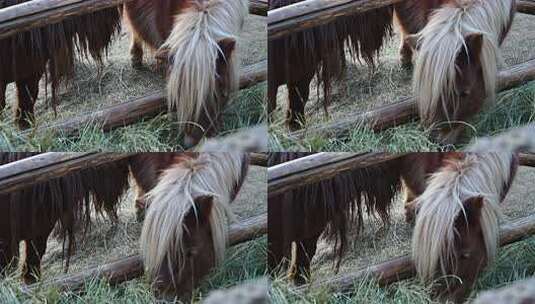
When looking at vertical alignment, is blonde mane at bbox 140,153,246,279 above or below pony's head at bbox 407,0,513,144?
below

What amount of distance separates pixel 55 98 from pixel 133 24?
0.29 meters

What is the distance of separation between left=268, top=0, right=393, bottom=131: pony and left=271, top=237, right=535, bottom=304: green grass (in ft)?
1.54

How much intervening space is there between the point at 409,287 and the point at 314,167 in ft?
1.45

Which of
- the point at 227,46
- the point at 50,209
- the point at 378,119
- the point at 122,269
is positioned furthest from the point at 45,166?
the point at 378,119

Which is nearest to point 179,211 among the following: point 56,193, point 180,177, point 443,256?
point 180,177

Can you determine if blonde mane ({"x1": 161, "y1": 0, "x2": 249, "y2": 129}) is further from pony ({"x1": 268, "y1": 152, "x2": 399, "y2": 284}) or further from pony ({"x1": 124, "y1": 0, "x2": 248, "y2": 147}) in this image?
pony ({"x1": 268, "y1": 152, "x2": 399, "y2": 284})

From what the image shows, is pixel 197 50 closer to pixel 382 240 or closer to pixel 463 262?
pixel 382 240

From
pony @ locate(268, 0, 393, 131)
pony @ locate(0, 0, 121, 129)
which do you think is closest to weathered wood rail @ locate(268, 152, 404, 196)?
pony @ locate(268, 0, 393, 131)

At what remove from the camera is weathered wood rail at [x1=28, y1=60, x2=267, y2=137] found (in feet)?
9.07

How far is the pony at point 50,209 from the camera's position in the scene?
9.16 ft

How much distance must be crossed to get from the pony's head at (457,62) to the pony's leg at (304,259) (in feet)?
1.53

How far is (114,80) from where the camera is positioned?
281cm

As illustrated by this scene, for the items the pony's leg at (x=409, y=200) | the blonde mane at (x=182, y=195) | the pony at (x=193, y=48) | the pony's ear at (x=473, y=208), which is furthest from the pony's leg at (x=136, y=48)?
the pony's ear at (x=473, y=208)

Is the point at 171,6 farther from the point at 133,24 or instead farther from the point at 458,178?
the point at 458,178
